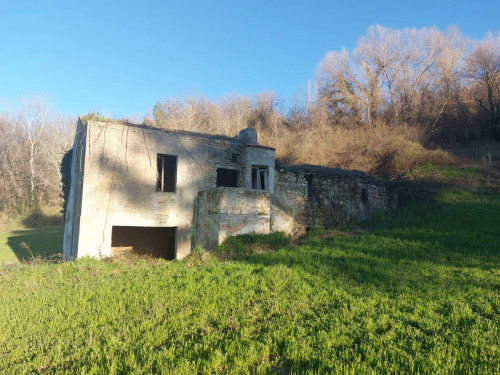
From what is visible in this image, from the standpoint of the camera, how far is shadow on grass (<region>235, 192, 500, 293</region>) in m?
6.59

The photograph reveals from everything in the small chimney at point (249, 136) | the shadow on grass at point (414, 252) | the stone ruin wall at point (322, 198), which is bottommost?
the shadow on grass at point (414, 252)

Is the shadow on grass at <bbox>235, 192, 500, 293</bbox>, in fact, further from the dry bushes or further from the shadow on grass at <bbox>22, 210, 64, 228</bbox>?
the shadow on grass at <bbox>22, 210, 64, 228</bbox>

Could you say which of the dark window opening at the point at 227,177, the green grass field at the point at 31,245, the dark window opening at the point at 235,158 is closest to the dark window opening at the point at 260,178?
the dark window opening at the point at 235,158

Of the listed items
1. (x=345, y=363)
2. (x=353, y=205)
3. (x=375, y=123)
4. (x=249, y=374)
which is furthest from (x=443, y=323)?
(x=375, y=123)

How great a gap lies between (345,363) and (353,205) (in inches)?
503

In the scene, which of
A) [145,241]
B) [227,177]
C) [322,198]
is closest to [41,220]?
[145,241]

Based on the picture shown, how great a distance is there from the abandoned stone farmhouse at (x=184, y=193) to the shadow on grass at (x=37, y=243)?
620 cm

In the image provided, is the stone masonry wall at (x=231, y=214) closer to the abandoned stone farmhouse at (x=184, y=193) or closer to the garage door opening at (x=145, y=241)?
the abandoned stone farmhouse at (x=184, y=193)

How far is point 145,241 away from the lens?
50.4 feet

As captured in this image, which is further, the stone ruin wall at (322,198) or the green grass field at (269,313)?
the stone ruin wall at (322,198)

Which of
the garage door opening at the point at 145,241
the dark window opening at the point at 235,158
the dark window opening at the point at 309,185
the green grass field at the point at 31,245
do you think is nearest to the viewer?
the dark window opening at the point at 235,158

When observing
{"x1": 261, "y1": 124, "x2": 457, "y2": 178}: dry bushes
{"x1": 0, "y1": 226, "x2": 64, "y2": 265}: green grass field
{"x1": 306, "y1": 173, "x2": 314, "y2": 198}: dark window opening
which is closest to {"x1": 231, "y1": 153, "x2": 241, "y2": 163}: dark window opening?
{"x1": 306, "y1": 173, "x2": 314, "y2": 198}: dark window opening

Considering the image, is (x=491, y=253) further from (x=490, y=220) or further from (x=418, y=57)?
(x=418, y=57)

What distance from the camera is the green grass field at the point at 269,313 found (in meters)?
3.55
